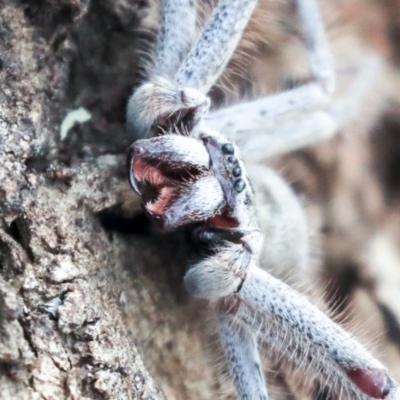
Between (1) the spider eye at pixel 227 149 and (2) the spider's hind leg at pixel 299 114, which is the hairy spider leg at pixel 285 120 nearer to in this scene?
(2) the spider's hind leg at pixel 299 114

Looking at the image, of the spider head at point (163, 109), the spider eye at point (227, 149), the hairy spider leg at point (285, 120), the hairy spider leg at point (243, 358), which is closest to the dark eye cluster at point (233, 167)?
the spider eye at point (227, 149)

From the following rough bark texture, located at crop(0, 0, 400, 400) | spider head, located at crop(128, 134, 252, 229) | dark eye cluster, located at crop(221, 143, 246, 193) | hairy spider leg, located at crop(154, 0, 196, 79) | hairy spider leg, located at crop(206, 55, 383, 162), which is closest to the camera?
rough bark texture, located at crop(0, 0, 400, 400)

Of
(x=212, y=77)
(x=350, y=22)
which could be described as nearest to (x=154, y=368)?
(x=212, y=77)

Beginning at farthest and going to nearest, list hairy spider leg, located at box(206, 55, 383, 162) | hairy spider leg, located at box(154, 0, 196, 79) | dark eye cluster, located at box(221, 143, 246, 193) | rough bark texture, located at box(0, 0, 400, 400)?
hairy spider leg, located at box(206, 55, 383, 162)
hairy spider leg, located at box(154, 0, 196, 79)
dark eye cluster, located at box(221, 143, 246, 193)
rough bark texture, located at box(0, 0, 400, 400)

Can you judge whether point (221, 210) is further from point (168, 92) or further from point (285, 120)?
point (285, 120)

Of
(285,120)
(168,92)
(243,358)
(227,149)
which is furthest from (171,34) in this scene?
(243,358)

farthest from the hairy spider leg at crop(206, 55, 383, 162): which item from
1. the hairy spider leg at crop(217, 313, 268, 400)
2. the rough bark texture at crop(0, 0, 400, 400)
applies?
the hairy spider leg at crop(217, 313, 268, 400)

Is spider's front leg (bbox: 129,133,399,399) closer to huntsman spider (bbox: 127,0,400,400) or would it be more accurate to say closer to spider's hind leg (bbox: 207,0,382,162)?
huntsman spider (bbox: 127,0,400,400)
